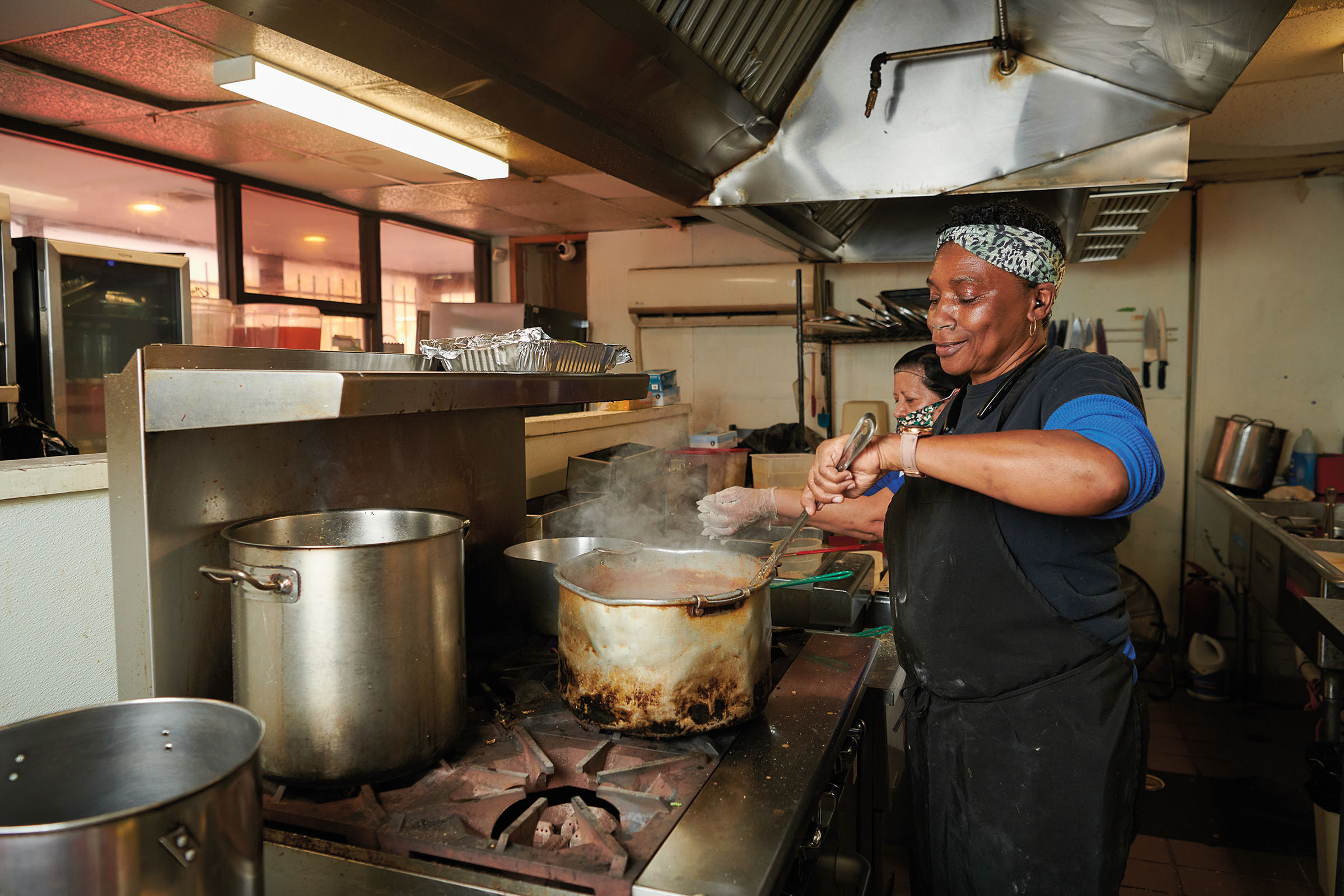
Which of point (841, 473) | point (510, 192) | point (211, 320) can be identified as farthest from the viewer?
point (510, 192)

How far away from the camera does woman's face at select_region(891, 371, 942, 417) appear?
2775 mm

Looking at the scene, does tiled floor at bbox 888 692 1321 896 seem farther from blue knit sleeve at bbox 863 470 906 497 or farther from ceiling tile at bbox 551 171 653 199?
ceiling tile at bbox 551 171 653 199

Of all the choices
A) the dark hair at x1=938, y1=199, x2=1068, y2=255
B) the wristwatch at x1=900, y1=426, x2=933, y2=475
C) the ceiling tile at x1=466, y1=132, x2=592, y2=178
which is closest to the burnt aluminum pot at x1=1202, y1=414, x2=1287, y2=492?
the dark hair at x1=938, y1=199, x2=1068, y2=255

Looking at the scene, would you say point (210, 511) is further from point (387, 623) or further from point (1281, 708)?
point (1281, 708)

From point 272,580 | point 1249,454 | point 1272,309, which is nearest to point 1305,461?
point 1249,454

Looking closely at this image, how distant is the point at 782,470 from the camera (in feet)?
12.9

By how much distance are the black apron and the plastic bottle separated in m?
3.75

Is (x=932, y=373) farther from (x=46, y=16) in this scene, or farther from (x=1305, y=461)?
(x=46, y=16)

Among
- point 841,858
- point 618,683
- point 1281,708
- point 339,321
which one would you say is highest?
point 339,321

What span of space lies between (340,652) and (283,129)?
3.49 meters

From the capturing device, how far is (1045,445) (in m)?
1.19

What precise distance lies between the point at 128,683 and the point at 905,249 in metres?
3.71

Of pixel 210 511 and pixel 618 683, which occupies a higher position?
pixel 210 511

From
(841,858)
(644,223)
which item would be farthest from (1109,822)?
(644,223)
